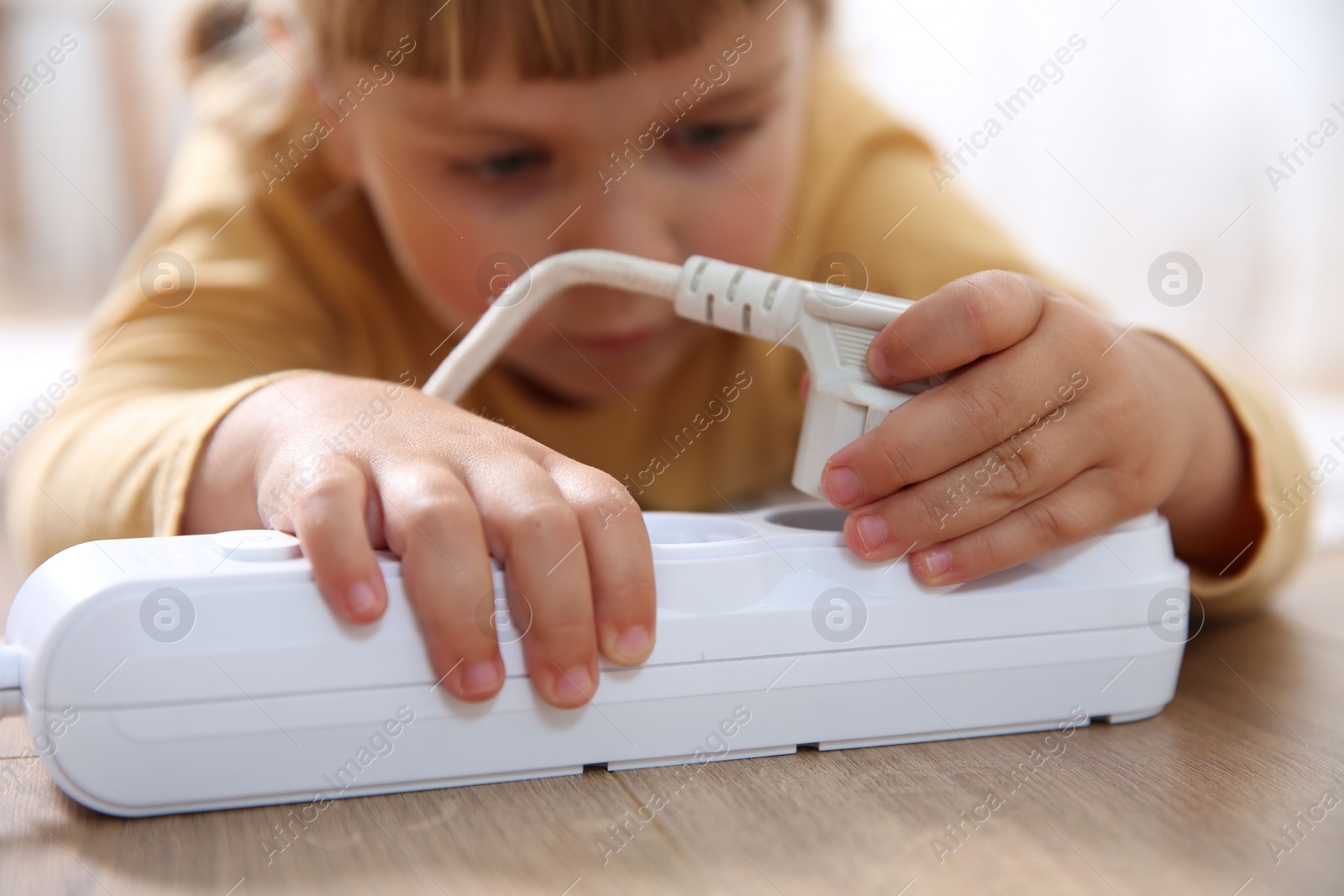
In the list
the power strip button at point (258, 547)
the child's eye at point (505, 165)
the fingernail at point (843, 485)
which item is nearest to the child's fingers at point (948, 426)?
the fingernail at point (843, 485)

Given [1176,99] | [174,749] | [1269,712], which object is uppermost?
[1176,99]

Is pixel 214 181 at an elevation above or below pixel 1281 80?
below

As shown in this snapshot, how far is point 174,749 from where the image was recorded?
1.16ft

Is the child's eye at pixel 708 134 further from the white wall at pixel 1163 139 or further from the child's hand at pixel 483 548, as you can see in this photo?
the white wall at pixel 1163 139

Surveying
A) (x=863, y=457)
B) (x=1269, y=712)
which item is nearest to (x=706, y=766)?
(x=863, y=457)

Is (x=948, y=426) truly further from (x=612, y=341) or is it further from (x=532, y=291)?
(x=612, y=341)

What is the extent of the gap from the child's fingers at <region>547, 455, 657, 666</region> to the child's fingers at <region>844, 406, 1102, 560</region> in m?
0.09

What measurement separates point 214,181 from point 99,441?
37cm

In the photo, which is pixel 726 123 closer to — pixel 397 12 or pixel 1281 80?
pixel 397 12

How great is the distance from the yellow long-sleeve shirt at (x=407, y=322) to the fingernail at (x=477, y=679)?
0.36 metres

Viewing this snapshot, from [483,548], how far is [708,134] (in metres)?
0.41

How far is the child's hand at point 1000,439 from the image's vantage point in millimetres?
427

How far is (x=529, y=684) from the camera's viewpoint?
0.38 m

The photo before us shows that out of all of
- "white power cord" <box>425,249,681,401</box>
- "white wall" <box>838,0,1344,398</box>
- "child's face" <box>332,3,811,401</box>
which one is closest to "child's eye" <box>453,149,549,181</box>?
"child's face" <box>332,3,811,401</box>
